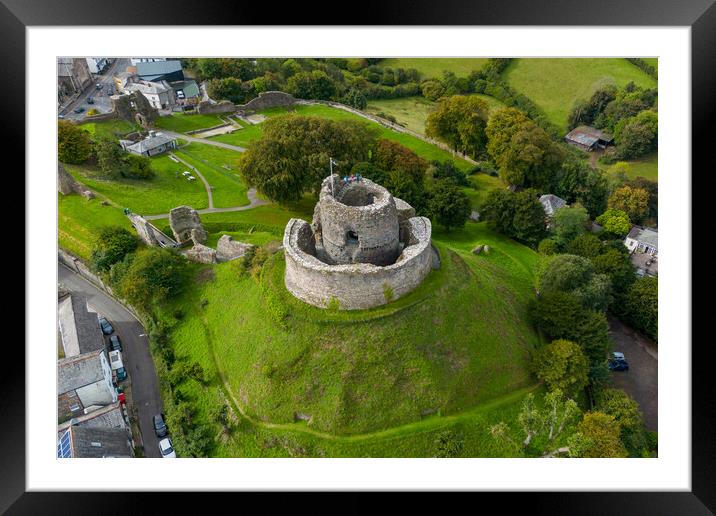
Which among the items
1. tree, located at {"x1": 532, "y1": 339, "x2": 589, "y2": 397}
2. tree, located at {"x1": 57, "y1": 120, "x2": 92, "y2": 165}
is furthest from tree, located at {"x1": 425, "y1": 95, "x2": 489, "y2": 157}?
tree, located at {"x1": 57, "y1": 120, "x2": 92, "y2": 165}

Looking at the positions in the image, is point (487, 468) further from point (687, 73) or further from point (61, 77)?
point (61, 77)

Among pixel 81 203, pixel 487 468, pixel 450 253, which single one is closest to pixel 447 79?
pixel 450 253

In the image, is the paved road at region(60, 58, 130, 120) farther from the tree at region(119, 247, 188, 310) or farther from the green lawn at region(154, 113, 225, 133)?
the tree at region(119, 247, 188, 310)

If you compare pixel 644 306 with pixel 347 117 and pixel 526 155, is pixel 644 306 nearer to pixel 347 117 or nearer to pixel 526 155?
pixel 526 155

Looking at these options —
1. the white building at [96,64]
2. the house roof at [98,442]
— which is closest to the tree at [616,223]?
the house roof at [98,442]

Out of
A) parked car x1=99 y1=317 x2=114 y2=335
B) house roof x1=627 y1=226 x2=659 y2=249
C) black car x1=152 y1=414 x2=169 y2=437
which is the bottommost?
black car x1=152 y1=414 x2=169 y2=437

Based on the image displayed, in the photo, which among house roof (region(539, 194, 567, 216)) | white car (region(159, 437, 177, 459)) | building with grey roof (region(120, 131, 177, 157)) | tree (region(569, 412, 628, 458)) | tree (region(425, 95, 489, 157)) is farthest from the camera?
tree (region(425, 95, 489, 157))
